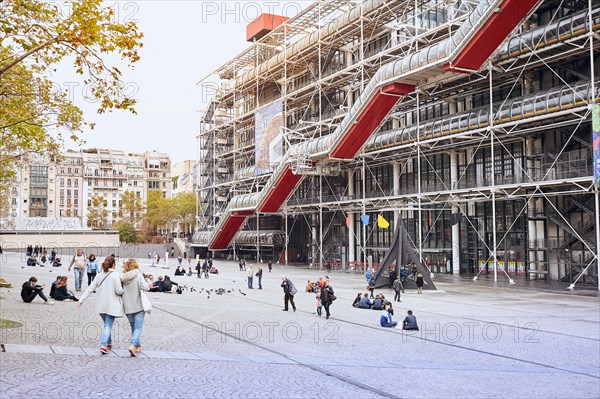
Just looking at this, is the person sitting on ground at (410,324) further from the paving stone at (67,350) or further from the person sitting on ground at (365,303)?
the paving stone at (67,350)

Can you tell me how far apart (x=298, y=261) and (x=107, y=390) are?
4663cm

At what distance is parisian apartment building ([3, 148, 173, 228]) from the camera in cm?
11462

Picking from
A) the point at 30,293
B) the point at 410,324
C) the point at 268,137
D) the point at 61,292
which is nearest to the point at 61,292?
the point at 61,292

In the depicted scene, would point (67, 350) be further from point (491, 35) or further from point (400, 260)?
point (491, 35)

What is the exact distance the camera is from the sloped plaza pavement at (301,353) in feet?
25.8

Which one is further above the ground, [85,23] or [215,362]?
[85,23]

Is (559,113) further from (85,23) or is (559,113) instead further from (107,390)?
(107,390)

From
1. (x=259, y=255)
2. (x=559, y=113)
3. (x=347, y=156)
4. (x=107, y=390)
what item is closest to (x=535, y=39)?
(x=559, y=113)

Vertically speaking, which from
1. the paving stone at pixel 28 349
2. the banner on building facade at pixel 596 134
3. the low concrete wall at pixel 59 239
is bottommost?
the paving stone at pixel 28 349

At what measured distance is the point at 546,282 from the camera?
1156 inches

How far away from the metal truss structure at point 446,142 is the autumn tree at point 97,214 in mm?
→ 56899

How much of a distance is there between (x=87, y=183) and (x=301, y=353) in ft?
389

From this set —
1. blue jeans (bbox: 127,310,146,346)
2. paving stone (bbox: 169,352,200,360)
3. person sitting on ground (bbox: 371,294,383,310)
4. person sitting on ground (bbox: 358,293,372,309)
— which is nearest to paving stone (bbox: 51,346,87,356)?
blue jeans (bbox: 127,310,146,346)

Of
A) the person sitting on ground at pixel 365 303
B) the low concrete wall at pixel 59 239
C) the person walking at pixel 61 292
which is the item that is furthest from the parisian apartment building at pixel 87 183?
the person sitting on ground at pixel 365 303
